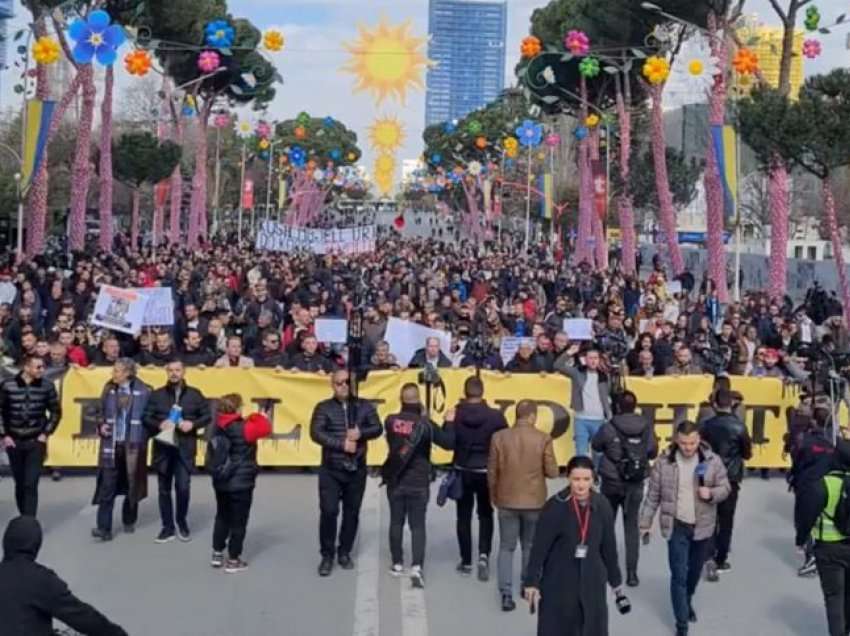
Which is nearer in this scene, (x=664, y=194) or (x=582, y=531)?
(x=582, y=531)

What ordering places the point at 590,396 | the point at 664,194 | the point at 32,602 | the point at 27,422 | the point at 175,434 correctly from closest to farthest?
the point at 32,602 < the point at 27,422 < the point at 175,434 < the point at 590,396 < the point at 664,194

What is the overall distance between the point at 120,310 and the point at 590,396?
230 inches

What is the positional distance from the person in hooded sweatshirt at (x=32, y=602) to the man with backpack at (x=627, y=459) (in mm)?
4645

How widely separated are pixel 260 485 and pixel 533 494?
4702mm

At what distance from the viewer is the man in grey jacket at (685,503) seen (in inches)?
324

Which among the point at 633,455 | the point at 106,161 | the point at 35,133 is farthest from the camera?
the point at 106,161

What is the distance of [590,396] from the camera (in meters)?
12.1

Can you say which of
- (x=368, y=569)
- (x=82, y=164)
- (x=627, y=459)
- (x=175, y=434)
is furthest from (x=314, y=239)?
(x=627, y=459)

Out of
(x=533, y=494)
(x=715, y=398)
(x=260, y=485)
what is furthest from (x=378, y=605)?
(x=260, y=485)

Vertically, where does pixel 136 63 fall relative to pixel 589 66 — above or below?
below

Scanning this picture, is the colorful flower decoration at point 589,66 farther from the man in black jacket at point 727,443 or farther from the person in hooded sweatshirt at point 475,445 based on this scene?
the person in hooded sweatshirt at point 475,445

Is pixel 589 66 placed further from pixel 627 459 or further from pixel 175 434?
pixel 627 459

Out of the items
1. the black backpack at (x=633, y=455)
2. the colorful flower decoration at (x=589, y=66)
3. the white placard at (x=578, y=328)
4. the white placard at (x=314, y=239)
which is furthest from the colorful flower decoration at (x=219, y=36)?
the black backpack at (x=633, y=455)

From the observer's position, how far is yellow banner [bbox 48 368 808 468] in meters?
13.1
